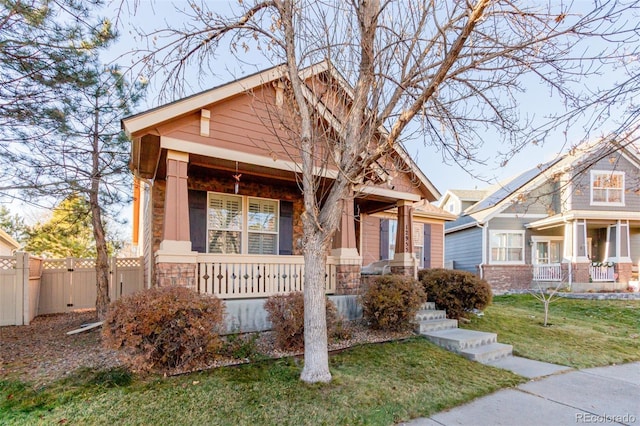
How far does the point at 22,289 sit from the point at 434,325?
360 inches

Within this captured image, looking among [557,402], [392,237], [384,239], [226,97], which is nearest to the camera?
[557,402]

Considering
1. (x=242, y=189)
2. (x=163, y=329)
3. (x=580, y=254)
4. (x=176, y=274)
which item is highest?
(x=242, y=189)

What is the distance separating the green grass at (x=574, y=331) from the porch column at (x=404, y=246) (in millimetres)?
1931

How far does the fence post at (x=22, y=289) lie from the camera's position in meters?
7.69

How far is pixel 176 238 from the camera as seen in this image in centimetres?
584

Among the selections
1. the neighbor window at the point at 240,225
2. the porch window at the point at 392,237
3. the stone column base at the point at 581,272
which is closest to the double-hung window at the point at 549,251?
the stone column base at the point at 581,272

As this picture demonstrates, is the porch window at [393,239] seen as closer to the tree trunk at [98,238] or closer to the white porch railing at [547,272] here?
the white porch railing at [547,272]

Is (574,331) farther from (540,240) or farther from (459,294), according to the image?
(540,240)

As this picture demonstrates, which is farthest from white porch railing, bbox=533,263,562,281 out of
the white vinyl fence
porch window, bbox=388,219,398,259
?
the white vinyl fence

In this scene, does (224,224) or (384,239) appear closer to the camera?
(224,224)

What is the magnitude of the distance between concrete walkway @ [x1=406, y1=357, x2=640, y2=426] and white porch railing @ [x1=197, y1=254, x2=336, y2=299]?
13.4 feet

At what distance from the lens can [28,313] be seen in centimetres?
782

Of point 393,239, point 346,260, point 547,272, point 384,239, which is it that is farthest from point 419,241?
point 547,272

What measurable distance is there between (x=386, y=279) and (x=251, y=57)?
4.80m
